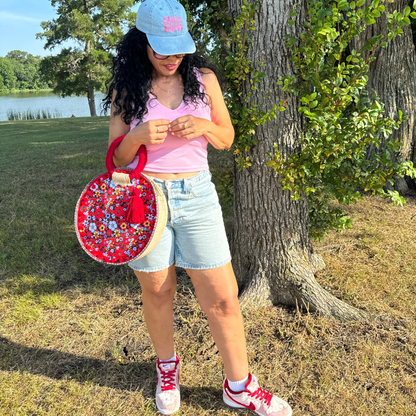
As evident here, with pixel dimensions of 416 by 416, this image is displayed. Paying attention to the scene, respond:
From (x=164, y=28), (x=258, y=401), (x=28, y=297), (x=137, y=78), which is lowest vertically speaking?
(x=258, y=401)

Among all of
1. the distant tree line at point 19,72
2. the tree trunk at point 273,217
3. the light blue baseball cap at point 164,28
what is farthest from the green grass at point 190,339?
the distant tree line at point 19,72

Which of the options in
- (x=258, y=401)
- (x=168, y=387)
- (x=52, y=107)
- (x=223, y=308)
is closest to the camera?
(x=223, y=308)

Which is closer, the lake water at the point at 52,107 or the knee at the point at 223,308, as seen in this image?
the knee at the point at 223,308

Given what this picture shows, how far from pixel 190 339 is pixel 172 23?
188 cm

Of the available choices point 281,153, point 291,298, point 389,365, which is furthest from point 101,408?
point 281,153

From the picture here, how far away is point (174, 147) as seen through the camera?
1669 mm

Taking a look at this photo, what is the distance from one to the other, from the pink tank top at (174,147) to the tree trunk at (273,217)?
80cm

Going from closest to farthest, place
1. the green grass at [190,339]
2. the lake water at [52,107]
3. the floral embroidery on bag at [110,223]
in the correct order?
the floral embroidery on bag at [110,223] → the green grass at [190,339] → the lake water at [52,107]

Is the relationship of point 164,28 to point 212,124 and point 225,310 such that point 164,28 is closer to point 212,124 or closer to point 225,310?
point 212,124

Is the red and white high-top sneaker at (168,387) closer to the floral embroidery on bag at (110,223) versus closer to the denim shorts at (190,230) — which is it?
the denim shorts at (190,230)

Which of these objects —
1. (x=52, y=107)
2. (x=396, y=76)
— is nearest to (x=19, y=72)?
(x=52, y=107)

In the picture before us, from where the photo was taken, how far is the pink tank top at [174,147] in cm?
165

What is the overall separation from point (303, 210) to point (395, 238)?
4.60 ft

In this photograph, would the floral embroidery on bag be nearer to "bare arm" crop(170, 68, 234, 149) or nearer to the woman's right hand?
the woman's right hand
